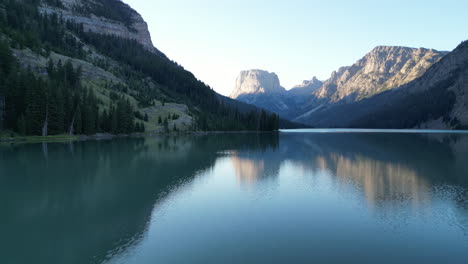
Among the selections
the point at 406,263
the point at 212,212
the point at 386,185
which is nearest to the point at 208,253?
the point at 212,212

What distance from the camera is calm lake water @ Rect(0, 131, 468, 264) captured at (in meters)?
20.4

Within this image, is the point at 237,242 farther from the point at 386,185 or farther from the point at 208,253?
the point at 386,185

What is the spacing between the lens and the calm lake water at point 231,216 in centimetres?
2038

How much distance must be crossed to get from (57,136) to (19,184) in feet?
292

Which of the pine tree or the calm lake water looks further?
the pine tree

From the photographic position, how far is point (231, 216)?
29.1 meters

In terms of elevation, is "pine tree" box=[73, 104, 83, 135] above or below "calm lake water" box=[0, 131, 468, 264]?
above

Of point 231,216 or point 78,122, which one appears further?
point 78,122

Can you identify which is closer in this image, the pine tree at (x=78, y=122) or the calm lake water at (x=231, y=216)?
the calm lake water at (x=231, y=216)

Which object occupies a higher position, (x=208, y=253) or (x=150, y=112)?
(x=150, y=112)

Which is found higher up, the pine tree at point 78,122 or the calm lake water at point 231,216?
the pine tree at point 78,122

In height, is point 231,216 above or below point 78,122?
below

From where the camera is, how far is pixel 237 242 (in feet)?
73.5

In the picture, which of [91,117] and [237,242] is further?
[91,117]
